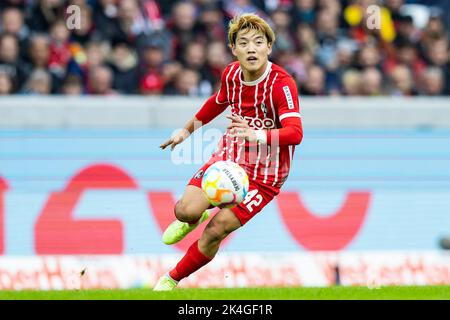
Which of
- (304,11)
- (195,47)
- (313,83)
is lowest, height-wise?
(313,83)

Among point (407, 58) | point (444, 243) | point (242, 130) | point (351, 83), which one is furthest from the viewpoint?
point (407, 58)

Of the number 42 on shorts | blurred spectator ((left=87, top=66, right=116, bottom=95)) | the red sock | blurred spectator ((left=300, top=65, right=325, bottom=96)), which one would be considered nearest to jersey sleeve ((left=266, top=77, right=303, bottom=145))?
the number 42 on shorts

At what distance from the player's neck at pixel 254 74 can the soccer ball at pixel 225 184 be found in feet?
2.15

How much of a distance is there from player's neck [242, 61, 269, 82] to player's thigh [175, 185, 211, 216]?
0.88m

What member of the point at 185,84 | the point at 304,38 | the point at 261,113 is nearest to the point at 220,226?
the point at 261,113

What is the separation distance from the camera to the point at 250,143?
828 cm

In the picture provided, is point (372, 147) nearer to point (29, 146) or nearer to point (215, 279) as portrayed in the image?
point (215, 279)

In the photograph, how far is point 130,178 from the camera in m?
11.6

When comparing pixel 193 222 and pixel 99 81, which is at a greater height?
pixel 99 81

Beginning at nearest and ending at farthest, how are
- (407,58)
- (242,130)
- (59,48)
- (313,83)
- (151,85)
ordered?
1. (242,130)
2. (59,48)
3. (151,85)
4. (313,83)
5. (407,58)

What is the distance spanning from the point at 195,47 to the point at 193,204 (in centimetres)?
561

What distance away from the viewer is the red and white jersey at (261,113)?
8.11 meters

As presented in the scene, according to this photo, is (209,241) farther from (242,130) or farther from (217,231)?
(242,130)
